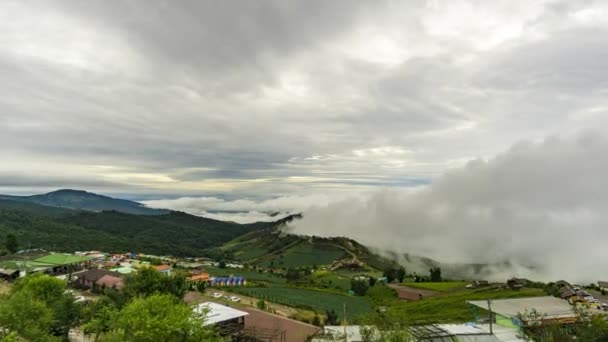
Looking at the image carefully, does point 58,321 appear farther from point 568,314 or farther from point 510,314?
point 568,314

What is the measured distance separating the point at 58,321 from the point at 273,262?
161 metres

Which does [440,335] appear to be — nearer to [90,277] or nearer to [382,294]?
[382,294]

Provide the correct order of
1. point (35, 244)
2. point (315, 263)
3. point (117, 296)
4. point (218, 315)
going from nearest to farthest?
point (218, 315) → point (117, 296) → point (35, 244) → point (315, 263)

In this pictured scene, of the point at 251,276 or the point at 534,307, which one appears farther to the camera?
the point at 251,276

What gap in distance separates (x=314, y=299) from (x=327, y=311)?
769 inches

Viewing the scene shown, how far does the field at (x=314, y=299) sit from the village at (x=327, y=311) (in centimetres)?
135

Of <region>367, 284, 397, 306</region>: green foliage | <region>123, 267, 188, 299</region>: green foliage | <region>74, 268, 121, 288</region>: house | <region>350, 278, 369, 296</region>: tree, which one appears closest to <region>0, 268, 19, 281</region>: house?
<region>74, 268, 121, 288</region>: house

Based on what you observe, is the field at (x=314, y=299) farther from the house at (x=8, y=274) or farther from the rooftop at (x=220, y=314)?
the house at (x=8, y=274)

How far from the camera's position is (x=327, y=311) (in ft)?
239

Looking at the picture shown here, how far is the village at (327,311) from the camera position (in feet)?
137

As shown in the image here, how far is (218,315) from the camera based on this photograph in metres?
47.0

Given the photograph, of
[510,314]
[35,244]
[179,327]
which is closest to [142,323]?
[179,327]

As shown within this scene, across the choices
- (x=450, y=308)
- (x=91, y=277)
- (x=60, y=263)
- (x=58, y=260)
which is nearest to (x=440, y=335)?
(x=450, y=308)

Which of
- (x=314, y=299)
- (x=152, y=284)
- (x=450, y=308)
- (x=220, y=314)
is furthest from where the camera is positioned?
(x=314, y=299)
